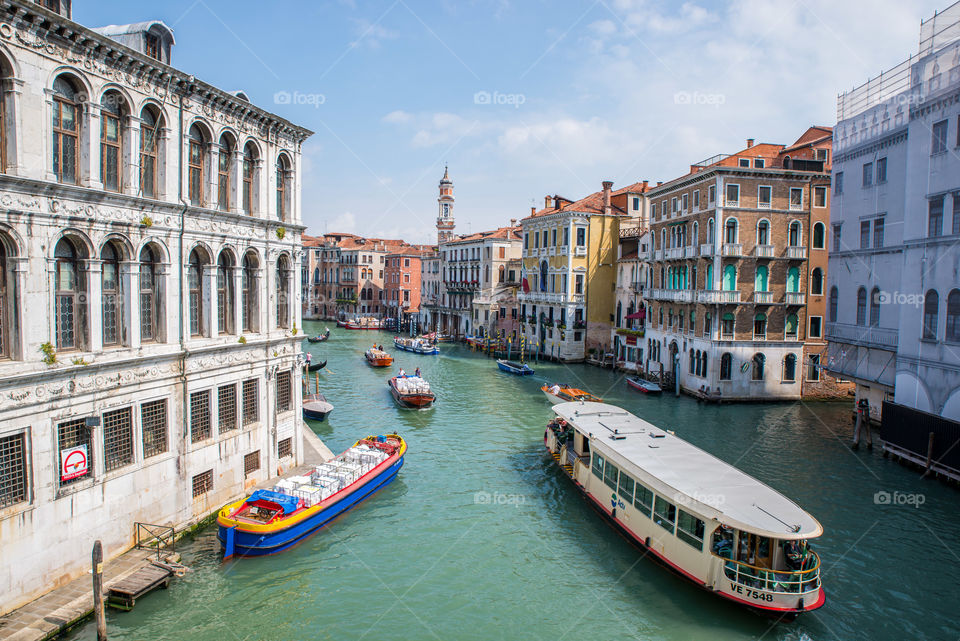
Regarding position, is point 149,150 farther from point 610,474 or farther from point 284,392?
point 610,474

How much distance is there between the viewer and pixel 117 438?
466 inches

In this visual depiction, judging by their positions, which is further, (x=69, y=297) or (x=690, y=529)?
(x=690, y=529)

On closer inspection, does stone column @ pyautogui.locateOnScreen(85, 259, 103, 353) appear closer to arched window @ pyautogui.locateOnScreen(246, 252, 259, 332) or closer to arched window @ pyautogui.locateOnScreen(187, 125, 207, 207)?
arched window @ pyautogui.locateOnScreen(187, 125, 207, 207)

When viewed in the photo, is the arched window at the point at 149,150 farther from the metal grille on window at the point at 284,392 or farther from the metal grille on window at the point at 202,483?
the metal grille on window at the point at 202,483

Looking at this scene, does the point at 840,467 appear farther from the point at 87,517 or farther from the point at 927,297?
the point at 87,517

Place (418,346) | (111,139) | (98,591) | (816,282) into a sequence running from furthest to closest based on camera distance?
(418,346), (816,282), (111,139), (98,591)

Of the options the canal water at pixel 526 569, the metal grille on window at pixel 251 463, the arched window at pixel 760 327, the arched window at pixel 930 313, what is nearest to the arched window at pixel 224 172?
the metal grille on window at pixel 251 463

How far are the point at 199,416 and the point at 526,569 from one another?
26.5ft

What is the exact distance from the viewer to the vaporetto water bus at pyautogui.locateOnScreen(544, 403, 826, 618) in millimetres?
11273

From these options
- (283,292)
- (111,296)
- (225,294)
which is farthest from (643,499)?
(111,296)

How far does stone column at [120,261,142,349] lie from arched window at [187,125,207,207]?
7.75 feet

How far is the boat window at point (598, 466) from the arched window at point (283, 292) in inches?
364

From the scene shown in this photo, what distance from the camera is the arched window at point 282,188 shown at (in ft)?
55.3

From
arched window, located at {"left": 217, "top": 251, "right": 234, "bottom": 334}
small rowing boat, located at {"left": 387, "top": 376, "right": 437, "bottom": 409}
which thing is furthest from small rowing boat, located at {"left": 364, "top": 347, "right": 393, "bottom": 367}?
arched window, located at {"left": 217, "top": 251, "right": 234, "bottom": 334}
